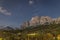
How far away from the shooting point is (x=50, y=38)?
4.00 m

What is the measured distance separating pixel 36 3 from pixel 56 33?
89cm

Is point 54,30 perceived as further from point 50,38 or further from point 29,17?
point 29,17

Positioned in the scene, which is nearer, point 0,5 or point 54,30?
point 54,30

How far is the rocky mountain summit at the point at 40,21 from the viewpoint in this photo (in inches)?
162

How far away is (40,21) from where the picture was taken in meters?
4.18

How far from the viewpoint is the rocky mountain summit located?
411 cm

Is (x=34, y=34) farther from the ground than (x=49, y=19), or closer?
closer

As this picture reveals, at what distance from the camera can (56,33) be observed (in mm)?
3996

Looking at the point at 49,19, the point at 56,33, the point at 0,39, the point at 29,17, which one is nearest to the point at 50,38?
the point at 56,33

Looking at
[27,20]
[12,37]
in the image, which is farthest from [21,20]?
[12,37]

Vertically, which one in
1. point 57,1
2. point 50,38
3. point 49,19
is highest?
point 57,1

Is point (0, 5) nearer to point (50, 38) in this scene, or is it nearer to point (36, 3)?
point (36, 3)

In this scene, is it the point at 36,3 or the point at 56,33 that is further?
the point at 36,3

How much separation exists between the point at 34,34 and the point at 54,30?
0.47m
